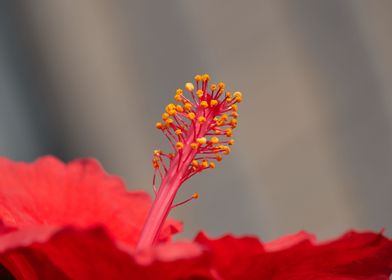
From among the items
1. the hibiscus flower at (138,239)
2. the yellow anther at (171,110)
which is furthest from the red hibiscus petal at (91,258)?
the yellow anther at (171,110)

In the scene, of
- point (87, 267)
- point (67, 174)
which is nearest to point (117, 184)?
point (67, 174)

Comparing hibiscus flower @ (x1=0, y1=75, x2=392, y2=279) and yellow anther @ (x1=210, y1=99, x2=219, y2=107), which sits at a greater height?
yellow anther @ (x1=210, y1=99, x2=219, y2=107)

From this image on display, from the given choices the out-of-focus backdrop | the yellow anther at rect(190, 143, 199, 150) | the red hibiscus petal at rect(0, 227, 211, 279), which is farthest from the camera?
the out-of-focus backdrop

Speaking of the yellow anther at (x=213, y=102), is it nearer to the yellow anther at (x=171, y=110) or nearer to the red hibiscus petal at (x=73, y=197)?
the yellow anther at (x=171, y=110)

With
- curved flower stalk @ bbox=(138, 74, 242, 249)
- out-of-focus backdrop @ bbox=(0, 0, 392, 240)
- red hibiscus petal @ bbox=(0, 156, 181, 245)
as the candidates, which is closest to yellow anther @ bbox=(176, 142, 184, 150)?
curved flower stalk @ bbox=(138, 74, 242, 249)

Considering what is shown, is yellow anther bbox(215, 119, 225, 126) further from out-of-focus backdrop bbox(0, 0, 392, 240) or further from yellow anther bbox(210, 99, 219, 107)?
out-of-focus backdrop bbox(0, 0, 392, 240)

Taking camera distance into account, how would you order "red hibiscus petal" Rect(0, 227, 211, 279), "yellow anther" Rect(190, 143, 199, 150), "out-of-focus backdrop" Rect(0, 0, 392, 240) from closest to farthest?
1. "red hibiscus petal" Rect(0, 227, 211, 279)
2. "yellow anther" Rect(190, 143, 199, 150)
3. "out-of-focus backdrop" Rect(0, 0, 392, 240)

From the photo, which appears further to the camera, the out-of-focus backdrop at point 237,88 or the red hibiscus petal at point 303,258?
the out-of-focus backdrop at point 237,88
